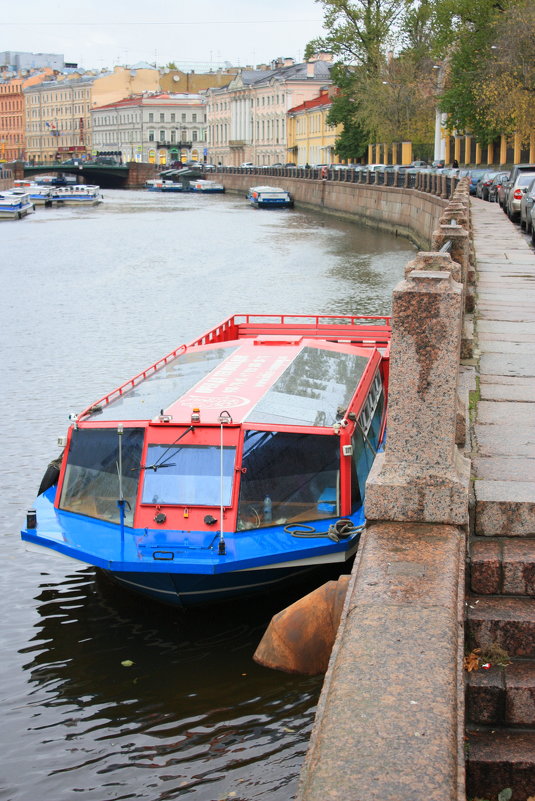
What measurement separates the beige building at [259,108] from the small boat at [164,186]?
11261 mm

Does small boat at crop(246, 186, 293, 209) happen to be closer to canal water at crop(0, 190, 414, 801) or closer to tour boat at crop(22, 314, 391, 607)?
canal water at crop(0, 190, 414, 801)

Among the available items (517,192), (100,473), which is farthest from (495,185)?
(100,473)

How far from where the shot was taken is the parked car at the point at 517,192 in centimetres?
2859

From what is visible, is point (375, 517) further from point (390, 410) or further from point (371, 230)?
point (371, 230)

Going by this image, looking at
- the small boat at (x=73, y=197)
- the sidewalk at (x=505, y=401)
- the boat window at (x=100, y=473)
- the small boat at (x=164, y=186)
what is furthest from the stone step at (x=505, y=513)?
the small boat at (x=164, y=186)

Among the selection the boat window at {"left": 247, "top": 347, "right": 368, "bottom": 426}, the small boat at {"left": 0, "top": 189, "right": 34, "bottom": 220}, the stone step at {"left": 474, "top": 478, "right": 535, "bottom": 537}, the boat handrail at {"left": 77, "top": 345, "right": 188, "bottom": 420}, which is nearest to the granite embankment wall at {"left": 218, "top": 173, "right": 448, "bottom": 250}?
the small boat at {"left": 0, "top": 189, "right": 34, "bottom": 220}

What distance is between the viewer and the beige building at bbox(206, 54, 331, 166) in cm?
10931

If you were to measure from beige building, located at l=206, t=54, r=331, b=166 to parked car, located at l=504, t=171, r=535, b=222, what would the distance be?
81.4 m

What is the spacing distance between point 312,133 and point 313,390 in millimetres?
94149

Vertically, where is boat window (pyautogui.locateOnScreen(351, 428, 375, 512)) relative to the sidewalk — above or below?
below

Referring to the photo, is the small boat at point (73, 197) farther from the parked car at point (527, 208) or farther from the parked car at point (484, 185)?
the parked car at point (527, 208)

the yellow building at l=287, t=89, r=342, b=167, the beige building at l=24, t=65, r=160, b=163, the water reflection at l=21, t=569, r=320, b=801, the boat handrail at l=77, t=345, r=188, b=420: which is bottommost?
the water reflection at l=21, t=569, r=320, b=801

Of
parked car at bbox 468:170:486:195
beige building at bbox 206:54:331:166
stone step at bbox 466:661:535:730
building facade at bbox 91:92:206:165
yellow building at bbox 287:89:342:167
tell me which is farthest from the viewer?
building facade at bbox 91:92:206:165

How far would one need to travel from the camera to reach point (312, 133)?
333 ft
